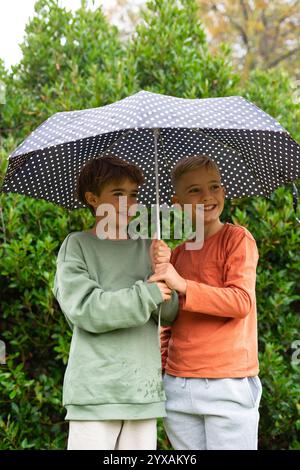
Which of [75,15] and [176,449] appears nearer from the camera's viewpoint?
[176,449]

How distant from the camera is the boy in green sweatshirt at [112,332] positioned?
2.53 meters

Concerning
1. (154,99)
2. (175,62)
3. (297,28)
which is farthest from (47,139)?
(297,28)

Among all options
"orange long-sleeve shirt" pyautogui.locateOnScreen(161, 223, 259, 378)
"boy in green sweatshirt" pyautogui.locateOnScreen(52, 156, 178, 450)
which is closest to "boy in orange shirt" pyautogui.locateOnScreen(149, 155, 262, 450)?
"orange long-sleeve shirt" pyautogui.locateOnScreen(161, 223, 259, 378)

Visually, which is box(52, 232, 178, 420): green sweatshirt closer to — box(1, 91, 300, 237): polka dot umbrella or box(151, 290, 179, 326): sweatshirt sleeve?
box(151, 290, 179, 326): sweatshirt sleeve

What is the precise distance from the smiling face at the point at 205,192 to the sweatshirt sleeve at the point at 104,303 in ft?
1.59

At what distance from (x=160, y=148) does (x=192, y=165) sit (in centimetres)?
35

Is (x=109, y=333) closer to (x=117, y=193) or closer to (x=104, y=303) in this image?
(x=104, y=303)

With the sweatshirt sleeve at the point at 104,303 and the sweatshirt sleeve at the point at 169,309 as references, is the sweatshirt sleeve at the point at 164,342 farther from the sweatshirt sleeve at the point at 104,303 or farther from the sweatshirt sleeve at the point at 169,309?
the sweatshirt sleeve at the point at 104,303

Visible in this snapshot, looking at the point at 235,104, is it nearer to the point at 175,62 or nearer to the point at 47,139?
the point at 47,139

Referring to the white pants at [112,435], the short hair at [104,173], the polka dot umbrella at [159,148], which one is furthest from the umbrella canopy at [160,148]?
the white pants at [112,435]

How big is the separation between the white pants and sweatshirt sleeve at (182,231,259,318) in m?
0.52

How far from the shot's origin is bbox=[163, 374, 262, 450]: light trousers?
8.67 feet

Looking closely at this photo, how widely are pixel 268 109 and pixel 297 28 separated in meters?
10.2

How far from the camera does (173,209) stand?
13.1ft
